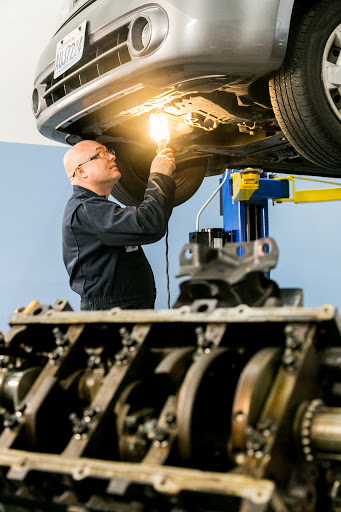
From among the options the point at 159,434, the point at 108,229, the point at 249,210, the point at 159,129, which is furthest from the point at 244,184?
the point at 159,434

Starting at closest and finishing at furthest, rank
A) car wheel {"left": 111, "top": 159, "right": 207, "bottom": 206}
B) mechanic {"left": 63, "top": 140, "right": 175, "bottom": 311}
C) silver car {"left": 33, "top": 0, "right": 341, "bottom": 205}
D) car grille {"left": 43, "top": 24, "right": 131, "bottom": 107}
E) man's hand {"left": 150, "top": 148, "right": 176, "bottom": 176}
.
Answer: silver car {"left": 33, "top": 0, "right": 341, "bottom": 205} → car grille {"left": 43, "top": 24, "right": 131, "bottom": 107} → mechanic {"left": 63, "top": 140, "right": 175, "bottom": 311} → man's hand {"left": 150, "top": 148, "right": 176, "bottom": 176} → car wheel {"left": 111, "top": 159, "right": 207, "bottom": 206}

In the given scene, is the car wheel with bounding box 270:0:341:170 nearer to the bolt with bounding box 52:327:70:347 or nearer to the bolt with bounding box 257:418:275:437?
the bolt with bounding box 52:327:70:347

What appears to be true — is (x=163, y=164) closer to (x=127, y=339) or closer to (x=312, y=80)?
(x=312, y=80)

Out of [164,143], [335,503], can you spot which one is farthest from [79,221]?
[335,503]

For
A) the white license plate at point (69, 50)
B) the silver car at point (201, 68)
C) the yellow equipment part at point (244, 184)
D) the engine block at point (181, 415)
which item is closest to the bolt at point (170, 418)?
the engine block at point (181, 415)

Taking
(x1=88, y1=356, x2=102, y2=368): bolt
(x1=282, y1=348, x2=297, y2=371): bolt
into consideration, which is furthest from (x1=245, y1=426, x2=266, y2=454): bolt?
(x1=88, y1=356, x2=102, y2=368): bolt

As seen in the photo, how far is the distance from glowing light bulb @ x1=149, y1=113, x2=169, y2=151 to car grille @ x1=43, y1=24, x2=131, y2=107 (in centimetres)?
→ 43

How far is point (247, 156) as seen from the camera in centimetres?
384

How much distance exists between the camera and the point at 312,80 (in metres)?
2.53

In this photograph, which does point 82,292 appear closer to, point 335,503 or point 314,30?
point 314,30

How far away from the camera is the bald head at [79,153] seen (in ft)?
10.6

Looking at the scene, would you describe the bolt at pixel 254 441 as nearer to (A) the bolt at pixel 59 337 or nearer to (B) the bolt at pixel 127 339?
(B) the bolt at pixel 127 339

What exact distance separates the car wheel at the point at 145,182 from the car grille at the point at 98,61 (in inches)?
32.9

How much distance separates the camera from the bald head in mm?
3221
